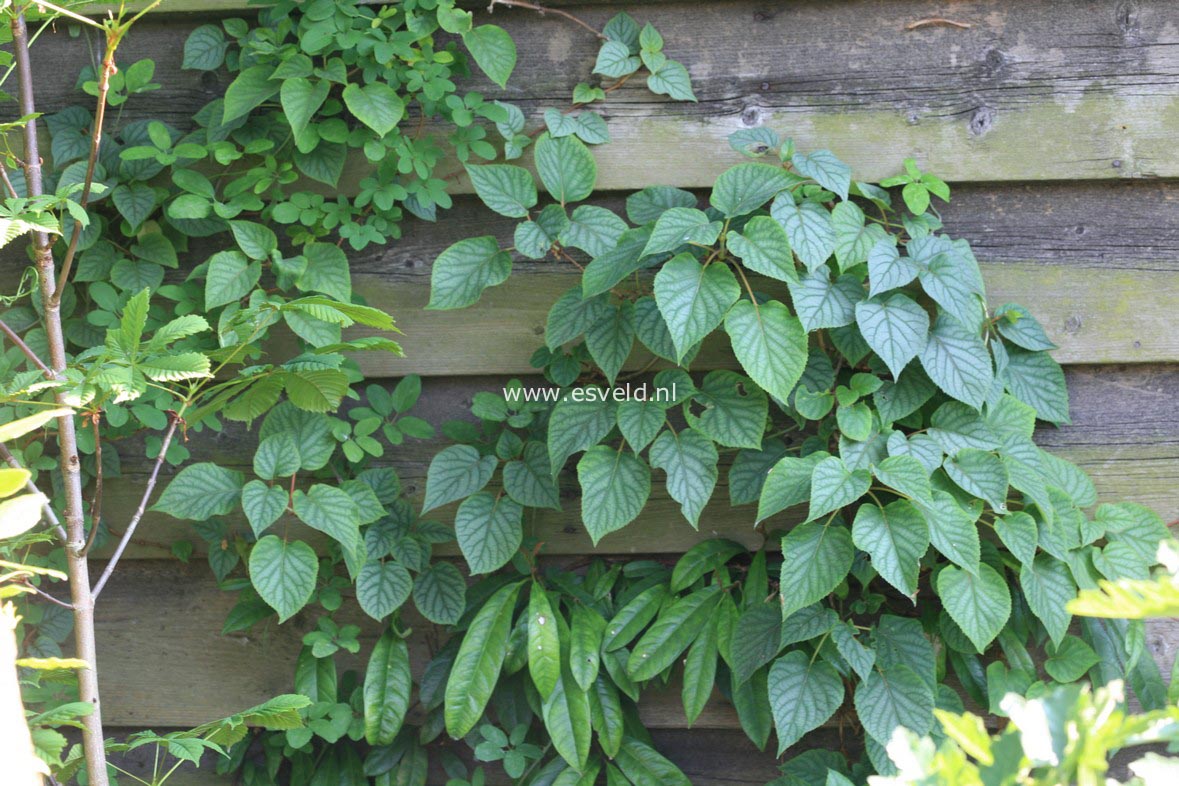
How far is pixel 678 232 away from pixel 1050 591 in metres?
0.65

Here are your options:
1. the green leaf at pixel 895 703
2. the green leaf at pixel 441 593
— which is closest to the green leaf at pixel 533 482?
the green leaf at pixel 441 593

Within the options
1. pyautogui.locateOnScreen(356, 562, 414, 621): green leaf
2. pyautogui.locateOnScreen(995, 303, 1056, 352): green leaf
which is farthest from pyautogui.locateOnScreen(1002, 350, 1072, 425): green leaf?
pyautogui.locateOnScreen(356, 562, 414, 621): green leaf

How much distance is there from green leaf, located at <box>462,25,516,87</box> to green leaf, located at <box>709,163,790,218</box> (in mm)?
333

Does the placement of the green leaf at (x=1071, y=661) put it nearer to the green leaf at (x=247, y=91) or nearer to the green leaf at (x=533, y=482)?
the green leaf at (x=533, y=482)

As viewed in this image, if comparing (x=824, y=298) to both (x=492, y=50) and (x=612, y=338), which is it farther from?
(x=492, y=50)

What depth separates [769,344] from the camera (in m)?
1.16

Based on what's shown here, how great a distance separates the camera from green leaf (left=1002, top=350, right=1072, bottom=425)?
131cm

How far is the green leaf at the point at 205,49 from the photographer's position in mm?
1314

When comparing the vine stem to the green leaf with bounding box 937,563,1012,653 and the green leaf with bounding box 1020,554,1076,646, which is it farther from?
the green leaf with bounding box 1020,554,1076,646

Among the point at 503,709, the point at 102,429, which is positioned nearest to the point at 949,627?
the point at 503,709

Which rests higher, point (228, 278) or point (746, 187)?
point (746, 187)

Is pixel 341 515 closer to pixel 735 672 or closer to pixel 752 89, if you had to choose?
pixel 735 672

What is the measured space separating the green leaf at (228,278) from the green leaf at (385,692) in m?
0.53

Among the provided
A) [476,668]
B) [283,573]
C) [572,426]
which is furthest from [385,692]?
[572,426]
